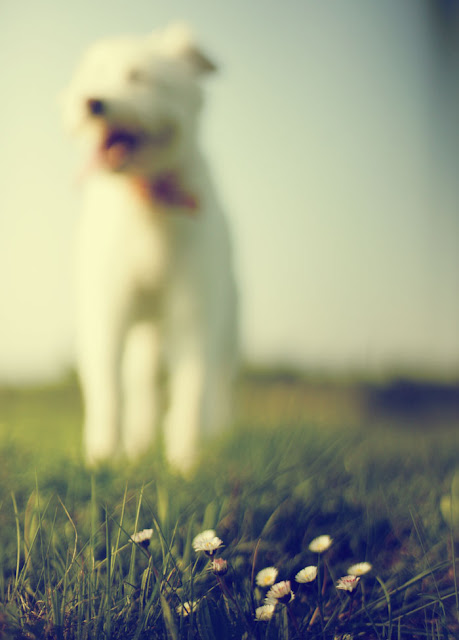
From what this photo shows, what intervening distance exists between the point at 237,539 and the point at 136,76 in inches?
51.7

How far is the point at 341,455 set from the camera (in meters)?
1.66

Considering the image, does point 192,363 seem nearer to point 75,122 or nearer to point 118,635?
point 75,122

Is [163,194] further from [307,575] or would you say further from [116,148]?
[307,575]

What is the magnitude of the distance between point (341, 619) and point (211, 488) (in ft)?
1.58

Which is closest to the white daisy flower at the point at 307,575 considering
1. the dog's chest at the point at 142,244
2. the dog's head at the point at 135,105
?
the dog's chest at the point at 142,244

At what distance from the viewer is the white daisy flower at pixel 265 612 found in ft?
2.59

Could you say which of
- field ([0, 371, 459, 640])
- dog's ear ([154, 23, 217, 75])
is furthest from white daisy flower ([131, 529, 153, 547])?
dog's ear ([154, 23, 217, 75])

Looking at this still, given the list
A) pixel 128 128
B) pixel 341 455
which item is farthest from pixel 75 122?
pixel 341 455

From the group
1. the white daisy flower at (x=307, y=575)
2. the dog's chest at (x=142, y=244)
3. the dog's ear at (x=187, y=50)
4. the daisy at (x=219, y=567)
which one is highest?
the dog's ear at (x=187, y=50)

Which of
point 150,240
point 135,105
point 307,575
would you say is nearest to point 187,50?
point 135,105

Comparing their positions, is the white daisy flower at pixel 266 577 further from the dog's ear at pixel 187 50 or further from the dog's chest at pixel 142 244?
the dog's ear at pixel 187 50

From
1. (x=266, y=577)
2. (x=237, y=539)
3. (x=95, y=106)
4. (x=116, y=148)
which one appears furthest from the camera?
(x=116, y=148)

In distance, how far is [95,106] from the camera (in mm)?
1566

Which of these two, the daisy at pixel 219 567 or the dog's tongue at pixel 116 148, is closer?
the daisy at pixel 219 567
